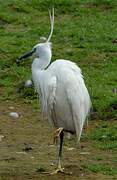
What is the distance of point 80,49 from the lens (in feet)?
42.7

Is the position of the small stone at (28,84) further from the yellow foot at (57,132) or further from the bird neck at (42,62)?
the yellow foot at (57,132)

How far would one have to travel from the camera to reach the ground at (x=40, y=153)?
25.1 ft

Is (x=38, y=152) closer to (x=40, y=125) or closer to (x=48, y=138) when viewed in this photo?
(x=48, y=138)

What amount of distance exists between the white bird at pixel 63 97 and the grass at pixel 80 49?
1.50 feet

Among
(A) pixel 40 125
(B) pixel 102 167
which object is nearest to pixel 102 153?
(B) pixel 102 167

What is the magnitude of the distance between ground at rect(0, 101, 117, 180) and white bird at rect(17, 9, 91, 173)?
26 centimetres

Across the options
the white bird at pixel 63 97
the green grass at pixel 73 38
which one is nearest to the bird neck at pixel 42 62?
the white bird at pixel 63 97

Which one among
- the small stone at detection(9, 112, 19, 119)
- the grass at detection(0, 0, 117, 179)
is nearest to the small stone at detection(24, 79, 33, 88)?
the grass at detection(0, 0, 117, 179)

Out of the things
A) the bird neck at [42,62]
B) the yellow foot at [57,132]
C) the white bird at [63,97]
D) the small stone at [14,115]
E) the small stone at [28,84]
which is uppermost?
the bird neck at [42,62]

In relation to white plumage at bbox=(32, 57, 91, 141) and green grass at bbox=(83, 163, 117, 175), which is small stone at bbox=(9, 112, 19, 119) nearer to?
white plumage at bbox=(32, 57, 91, 141)

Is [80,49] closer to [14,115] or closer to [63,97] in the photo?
[14,115]

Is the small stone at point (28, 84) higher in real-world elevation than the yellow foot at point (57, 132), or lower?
higher

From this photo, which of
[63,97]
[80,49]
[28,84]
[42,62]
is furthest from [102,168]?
[80,49]

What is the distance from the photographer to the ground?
25.1 ft
